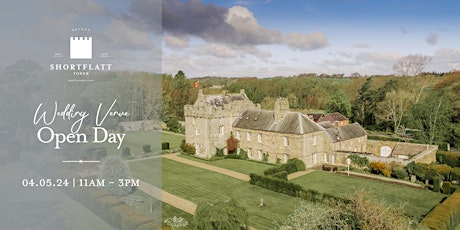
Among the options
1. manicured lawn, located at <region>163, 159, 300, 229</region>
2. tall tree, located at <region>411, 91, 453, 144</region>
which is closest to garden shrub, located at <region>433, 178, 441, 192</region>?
manicured lawn, located at <region>163, 159, 300, 229</region>

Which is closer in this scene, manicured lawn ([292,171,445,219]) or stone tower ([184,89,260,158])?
manicured lawn ([292,171,445,219])

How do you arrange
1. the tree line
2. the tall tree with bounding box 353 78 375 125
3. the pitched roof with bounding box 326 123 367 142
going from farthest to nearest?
the tall tree with bounding box 353 78 375 125
the tree line
the pitched roof with bounding box 326 123 367 142

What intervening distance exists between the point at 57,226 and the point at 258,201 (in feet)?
35.1

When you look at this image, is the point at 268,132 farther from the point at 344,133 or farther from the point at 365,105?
the point at 365,105

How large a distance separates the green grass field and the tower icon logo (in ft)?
31.6

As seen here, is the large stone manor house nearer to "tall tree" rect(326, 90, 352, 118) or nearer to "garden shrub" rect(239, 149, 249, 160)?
"garden shrub" rect(239, 149, 249, 160)

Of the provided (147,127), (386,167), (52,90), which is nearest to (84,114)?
(52,90)

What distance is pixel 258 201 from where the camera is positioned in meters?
21.5

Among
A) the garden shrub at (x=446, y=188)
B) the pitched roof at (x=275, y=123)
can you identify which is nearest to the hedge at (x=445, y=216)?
the garden shrub at (x=446, y=188)

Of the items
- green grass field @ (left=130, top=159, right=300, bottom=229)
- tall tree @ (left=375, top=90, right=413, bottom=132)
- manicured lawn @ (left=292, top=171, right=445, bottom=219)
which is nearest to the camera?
green grass field @ (left=130, top=159, right=300, bottom=229)

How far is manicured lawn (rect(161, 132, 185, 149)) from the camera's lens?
3988 cm

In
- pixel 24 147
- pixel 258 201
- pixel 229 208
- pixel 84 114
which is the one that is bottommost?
pixel 258 201

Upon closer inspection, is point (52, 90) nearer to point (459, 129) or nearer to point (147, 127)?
point (147, 127)
